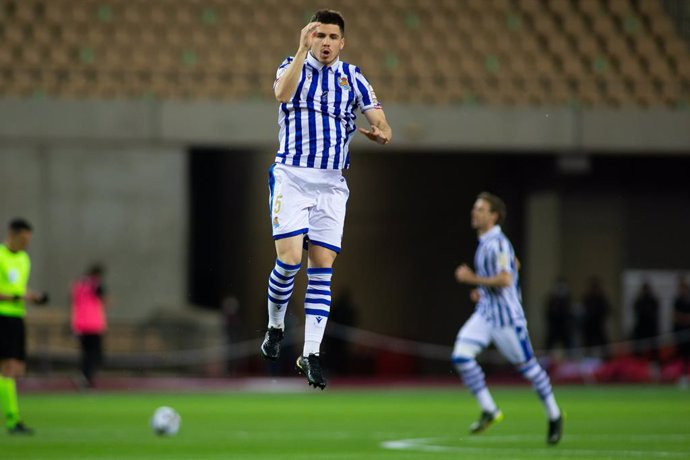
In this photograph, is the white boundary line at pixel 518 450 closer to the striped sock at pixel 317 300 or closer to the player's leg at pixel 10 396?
the striped sock at pixel 317 300

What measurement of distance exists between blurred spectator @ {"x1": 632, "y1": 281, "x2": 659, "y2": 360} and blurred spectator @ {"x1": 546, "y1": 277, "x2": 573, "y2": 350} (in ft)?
4.36

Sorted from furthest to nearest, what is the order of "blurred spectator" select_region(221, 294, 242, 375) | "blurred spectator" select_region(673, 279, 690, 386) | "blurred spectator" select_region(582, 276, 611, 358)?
"blurred spectator" select_region(582, 276, 611, 358) < "blurred spectator" select_region(221, 294, 242, 375) < "blurred spectator" select_region(673, 279, 690, 386)

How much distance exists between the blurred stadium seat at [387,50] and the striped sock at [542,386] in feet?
44.6

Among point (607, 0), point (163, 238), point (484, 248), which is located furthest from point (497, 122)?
point (484, 248)

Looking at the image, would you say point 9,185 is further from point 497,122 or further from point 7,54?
point 497,122

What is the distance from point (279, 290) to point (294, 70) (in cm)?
148

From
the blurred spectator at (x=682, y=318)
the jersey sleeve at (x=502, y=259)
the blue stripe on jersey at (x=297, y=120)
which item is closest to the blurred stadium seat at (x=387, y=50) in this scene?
the blurred spectator at (x=682, y=318)

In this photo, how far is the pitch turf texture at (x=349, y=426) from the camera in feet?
37.8

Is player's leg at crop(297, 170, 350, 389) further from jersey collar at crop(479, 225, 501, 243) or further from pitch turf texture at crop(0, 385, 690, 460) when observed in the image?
jersey collar at crop(479, 225, 501, 243)

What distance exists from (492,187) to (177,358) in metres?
8.77

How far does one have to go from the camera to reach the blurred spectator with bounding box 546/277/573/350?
25.2m

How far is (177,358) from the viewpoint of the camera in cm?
2433

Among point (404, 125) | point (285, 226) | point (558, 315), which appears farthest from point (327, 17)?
point (558, 315)

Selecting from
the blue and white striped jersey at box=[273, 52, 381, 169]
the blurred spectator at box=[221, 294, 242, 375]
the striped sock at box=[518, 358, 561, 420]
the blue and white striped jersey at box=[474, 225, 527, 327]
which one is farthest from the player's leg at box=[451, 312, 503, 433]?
the blurred spectator at box=[221, 294, 242, 375]
